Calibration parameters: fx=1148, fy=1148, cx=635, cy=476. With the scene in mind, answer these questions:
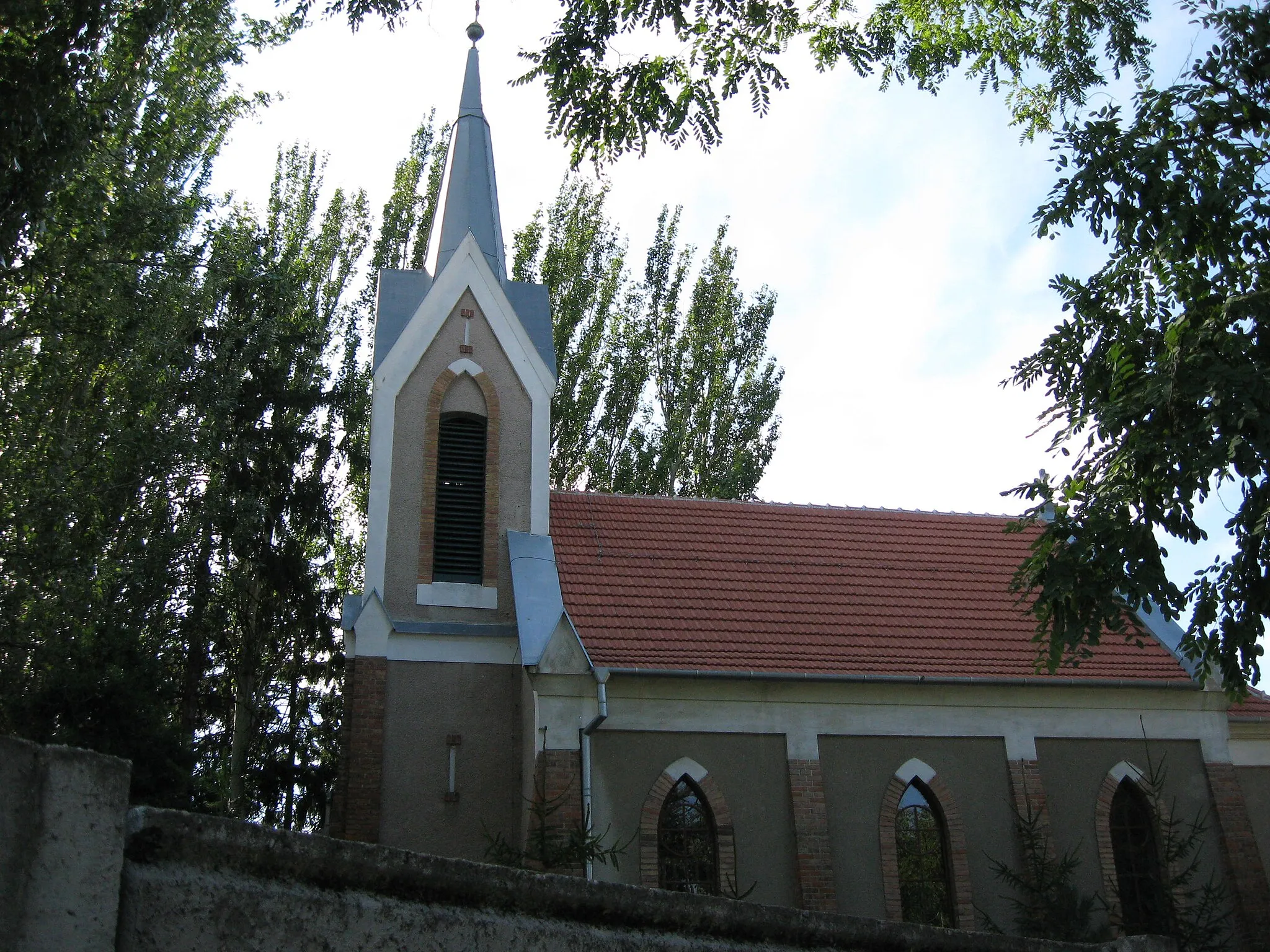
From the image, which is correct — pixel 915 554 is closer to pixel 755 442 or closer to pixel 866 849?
pixel 866 849

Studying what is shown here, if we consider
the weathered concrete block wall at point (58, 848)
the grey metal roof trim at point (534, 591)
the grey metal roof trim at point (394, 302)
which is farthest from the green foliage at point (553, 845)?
the weathered concrete block wall at point (58, 848)

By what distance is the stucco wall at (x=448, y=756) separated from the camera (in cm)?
1314

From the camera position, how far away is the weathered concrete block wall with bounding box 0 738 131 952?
11.1ft

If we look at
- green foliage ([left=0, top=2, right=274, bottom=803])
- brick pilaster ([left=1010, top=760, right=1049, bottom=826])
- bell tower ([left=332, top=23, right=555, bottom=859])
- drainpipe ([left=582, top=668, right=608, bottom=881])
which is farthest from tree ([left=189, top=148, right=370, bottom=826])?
brick pilaster ([left=1010, top=760, right=1049, bottom=826])

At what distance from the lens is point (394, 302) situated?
1627 cm

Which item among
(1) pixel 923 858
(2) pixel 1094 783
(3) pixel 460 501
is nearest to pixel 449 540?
(3) pixel 460 501

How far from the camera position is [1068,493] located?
9.78 meters

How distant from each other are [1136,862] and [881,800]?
3.39 meters

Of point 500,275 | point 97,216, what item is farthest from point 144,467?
point 500,275

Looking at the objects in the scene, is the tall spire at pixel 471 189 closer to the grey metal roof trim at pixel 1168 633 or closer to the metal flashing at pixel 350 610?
the metal flashing at pixel 350 610

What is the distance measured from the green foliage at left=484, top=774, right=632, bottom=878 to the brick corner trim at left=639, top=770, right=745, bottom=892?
8.6 inches

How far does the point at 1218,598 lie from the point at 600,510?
939 centimetres

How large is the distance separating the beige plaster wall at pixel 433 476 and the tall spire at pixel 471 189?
4.16ft

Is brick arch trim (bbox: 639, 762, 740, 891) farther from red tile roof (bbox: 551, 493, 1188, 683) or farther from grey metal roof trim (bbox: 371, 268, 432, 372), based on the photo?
grey metal roof trim (bbox: 371, 268, 432, 372)
